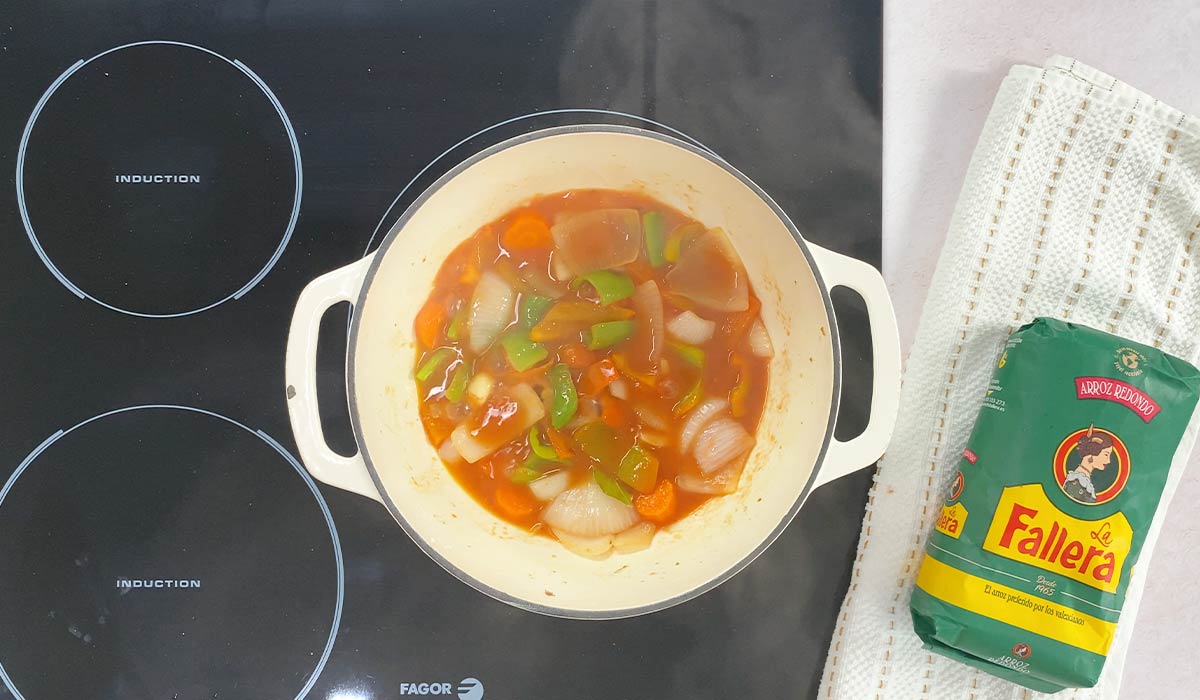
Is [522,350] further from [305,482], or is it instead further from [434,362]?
[305,482]

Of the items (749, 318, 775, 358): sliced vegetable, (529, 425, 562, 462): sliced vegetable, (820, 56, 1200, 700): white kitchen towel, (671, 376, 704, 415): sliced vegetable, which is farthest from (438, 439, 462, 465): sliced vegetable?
(820, 56, 1200, 700): white kitchen towel

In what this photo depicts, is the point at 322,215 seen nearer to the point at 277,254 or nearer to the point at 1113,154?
the point at 277,254

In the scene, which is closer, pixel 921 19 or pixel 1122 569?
pixel 1122 569

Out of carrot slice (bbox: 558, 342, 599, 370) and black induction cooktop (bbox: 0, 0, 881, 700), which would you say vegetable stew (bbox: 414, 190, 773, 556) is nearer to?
carrot slice (bbox: 558, 342, 599, 370)

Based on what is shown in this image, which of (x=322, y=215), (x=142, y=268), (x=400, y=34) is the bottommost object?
(x=142, y=268)

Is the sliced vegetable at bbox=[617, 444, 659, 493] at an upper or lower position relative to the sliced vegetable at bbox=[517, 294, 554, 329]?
lower

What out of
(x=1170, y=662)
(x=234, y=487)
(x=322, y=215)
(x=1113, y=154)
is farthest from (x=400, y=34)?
(x=1170, y=662)

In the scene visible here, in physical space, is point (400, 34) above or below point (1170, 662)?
above
